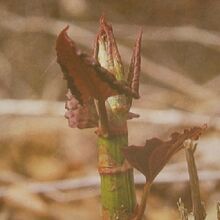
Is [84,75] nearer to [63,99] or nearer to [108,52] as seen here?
[108,52]

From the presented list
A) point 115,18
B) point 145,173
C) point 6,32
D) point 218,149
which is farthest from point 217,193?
point 145,173

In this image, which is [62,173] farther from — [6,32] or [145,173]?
[145,173]

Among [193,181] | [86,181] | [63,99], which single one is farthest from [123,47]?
[193,181]

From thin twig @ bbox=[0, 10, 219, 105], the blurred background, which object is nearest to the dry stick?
the blurred background

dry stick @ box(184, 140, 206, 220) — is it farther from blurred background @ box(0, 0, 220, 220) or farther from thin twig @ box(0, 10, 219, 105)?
thin twig @ box(0, 10, 219, 105)

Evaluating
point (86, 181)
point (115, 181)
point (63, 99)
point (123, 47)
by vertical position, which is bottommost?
point (115, 181)
